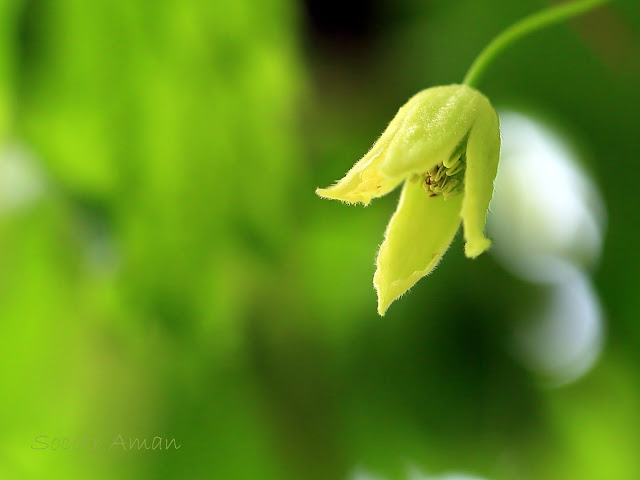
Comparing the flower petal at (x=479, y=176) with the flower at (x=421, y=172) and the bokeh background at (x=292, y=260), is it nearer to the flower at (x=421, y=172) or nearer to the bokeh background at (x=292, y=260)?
the flower at (x=421, y=172)

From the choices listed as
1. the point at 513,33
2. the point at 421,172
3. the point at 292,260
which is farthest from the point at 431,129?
the point at 292,260

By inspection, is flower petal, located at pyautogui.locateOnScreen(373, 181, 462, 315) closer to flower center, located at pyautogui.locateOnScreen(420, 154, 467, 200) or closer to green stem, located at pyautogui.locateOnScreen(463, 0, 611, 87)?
flower center, located at pyautogui.locateOnScreen(420, 154, 467, 200)

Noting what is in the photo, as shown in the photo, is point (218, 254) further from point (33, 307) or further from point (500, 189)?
point (500, 189)

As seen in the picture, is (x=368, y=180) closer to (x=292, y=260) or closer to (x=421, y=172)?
(x=421, y=172)

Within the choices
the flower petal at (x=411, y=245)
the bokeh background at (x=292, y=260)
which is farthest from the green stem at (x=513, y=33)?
the bokeh background at (x=292, y=260)

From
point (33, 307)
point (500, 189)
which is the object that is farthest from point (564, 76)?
point (33, 307)

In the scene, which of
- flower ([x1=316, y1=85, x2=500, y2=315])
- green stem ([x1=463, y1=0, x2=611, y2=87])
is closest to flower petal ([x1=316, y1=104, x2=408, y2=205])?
flower ([x1=316, y1=85, x2=500, y2=315])
